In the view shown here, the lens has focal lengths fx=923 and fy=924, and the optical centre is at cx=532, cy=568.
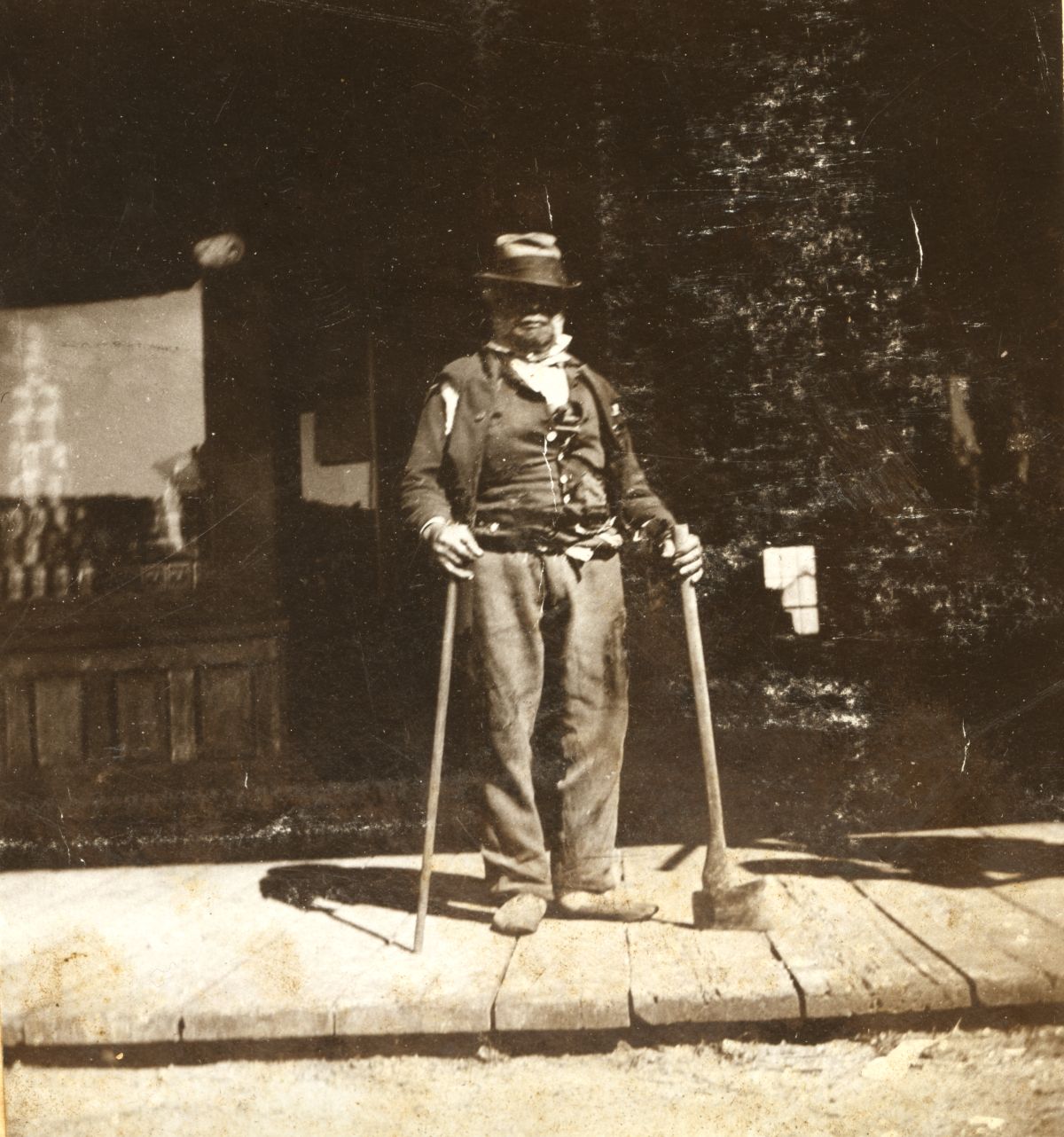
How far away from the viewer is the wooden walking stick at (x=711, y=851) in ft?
6.43

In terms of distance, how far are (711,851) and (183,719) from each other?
48.5 inches

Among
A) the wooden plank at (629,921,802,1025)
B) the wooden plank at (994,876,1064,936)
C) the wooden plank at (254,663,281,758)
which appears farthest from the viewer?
the wooden plank at (254,663,281,758)

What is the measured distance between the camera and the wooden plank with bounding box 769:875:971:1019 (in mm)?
1874

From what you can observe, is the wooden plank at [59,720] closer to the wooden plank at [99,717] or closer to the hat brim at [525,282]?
the wooden plank at [99,717]

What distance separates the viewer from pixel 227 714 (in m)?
2.13

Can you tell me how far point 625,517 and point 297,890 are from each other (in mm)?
1112

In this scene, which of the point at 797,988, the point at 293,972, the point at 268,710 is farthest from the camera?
the point at 268,710

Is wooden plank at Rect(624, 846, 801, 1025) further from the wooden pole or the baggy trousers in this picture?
the wooden pole

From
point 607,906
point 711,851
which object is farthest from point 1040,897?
point 607,906

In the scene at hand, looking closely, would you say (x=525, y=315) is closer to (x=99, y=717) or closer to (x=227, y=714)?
(x=227, y=714)

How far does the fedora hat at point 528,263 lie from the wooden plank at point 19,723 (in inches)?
56.7

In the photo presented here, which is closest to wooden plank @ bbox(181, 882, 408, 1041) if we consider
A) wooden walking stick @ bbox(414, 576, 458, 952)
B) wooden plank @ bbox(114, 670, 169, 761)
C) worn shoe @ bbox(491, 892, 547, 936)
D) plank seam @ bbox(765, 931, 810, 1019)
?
wooden walking stick @ bbox(414, 576, 458, 952)

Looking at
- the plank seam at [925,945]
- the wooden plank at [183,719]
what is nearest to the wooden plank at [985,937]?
the plank seam at [925,945]

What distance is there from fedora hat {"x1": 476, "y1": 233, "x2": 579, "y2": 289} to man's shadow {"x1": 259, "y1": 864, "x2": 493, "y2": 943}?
1316mm
